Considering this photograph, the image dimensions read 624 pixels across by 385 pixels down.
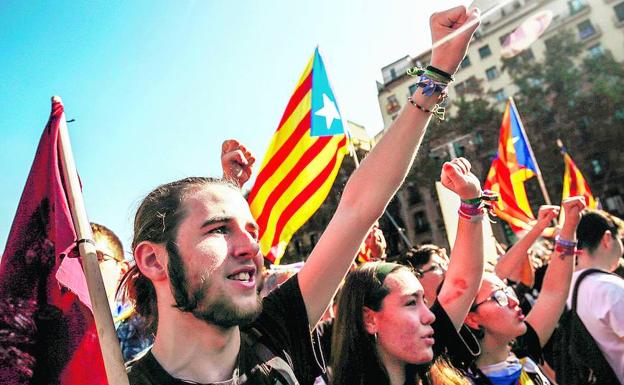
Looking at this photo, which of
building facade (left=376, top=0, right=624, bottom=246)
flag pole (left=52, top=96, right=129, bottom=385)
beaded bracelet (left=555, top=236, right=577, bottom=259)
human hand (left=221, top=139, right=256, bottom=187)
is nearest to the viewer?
flag pole (left=52, top=96, right=129, bottom=385)

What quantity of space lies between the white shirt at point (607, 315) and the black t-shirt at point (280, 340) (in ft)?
8.00

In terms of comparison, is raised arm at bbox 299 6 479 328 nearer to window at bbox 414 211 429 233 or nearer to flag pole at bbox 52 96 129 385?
flag pole at bbox 52 96 129 385

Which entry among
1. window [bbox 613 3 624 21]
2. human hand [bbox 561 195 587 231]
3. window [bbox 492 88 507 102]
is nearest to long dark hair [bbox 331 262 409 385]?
human hand [bbox 561 195 587 231]

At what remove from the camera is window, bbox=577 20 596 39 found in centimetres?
3291

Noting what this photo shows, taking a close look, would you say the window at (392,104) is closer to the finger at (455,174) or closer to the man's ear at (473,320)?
the man's ear at (473,320)

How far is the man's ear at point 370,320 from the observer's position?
7.64ft

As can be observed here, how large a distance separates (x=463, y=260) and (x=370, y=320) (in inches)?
22.9

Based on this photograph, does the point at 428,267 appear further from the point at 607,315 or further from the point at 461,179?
the point at 461,179

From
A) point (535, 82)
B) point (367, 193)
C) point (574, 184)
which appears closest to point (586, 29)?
Result: point (535, 82)

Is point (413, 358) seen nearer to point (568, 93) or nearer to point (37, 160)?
point (37, 160)

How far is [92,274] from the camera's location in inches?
53.1

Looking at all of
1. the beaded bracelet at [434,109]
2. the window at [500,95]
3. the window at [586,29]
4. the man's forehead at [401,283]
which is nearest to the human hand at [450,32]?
the beaded bracelet at [434,109]

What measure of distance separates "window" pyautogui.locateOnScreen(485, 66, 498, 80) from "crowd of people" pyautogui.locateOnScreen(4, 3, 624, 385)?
125 feet

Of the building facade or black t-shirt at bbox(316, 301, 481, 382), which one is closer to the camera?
black t-shirt at bbox(316, 301, 481, 382)
